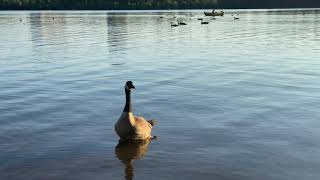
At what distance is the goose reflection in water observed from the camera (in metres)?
18.8

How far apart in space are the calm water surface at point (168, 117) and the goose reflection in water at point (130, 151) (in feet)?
0.15

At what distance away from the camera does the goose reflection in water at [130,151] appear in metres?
18.8

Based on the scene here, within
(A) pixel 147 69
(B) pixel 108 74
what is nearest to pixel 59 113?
(B) pixel 108 74

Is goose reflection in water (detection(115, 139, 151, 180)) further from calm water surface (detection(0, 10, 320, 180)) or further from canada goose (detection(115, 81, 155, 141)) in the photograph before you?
canada goose (detection(115, 81, 155, 141))

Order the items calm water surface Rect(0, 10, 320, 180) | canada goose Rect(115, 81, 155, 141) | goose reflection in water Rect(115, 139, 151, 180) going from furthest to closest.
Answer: canada goose Rect(115, 81, 155, 141) → goose reflection in water Rect(115, 139, 151, 180) → calm water surface Rect(0, 10, 320, 180)

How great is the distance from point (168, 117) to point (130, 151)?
6527mm

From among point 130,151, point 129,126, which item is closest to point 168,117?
point 129,126

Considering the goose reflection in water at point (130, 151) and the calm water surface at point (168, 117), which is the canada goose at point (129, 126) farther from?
the calm water surface at point (168, 117)

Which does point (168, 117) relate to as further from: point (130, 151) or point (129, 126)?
point (130, 151)

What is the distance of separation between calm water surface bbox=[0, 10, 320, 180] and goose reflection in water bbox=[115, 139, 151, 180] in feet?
0.15

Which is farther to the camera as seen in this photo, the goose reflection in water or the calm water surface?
the goose reflection in water

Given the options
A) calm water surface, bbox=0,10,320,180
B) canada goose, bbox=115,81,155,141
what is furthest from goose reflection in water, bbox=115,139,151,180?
canada goose, bbox=115,81,155,141

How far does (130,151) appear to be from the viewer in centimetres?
2052

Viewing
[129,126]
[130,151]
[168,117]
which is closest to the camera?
[130,151]
